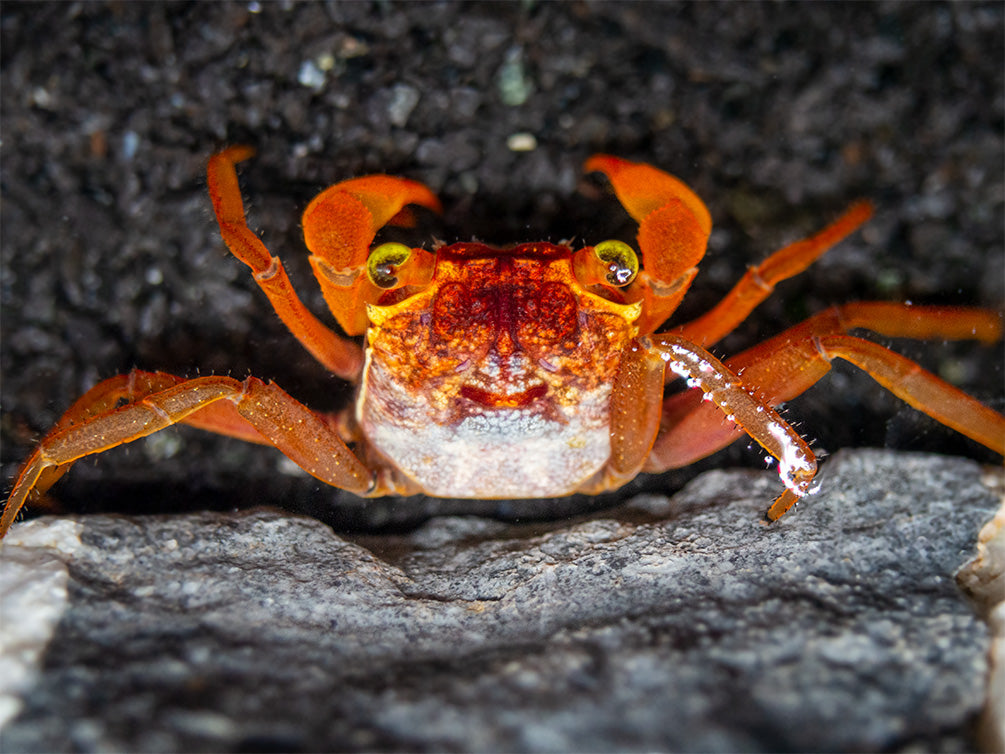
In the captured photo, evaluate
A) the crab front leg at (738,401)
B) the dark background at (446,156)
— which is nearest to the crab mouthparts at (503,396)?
the crab front leg at (738,401)

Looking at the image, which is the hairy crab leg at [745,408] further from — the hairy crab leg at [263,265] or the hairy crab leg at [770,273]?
the hairy crab leg at [263,265]

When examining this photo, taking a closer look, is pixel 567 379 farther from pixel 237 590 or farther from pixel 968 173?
pixel 968 173

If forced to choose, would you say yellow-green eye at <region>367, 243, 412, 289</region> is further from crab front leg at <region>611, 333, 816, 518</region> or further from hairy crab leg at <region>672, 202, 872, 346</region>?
hairy crab leg at <region>672, 202, 872, 346</region>

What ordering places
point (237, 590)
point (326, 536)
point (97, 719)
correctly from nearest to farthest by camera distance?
1. point (97, 719)
2. point (237, 590)
3. point (326, 536)

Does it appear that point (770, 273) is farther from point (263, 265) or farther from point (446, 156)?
point (263, 265)

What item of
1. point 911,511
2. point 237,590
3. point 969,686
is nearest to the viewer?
point 969,686

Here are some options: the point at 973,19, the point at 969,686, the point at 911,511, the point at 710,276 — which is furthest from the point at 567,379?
the point at 973,19

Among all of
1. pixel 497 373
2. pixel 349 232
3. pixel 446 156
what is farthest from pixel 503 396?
pixel 446 156
